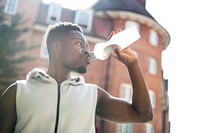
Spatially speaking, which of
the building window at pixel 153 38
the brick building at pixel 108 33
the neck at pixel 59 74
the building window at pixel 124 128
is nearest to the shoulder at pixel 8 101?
the neck at pixel 59 74

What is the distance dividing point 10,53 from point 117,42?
1088 cm

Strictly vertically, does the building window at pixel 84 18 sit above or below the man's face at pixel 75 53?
above

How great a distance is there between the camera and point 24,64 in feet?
43.8

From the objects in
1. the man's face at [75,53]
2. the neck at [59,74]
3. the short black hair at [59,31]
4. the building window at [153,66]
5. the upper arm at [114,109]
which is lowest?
the upper arm at [114,109]

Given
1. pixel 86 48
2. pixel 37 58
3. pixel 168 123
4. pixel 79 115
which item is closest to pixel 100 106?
pixel 79 115

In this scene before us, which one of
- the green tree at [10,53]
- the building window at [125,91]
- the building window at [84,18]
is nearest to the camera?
the green tree at [10,53]

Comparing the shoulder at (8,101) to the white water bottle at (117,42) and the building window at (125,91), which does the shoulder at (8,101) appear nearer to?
the white water bottle at (117,42)

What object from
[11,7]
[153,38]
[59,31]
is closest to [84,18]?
[11,7]

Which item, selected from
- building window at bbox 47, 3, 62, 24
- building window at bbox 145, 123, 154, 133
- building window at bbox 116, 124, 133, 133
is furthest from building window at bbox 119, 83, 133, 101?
building window at bbox 47, 3, 62, 24

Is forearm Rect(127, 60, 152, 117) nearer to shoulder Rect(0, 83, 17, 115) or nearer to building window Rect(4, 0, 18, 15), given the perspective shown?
shoulder Rect(0, 83, 17, 115)

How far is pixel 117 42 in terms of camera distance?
5.68 feet

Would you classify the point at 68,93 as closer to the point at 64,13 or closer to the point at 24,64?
the point at 24,64

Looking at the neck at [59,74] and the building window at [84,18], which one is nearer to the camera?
the neck at [59,74]

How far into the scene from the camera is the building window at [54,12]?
1603 centimetres
